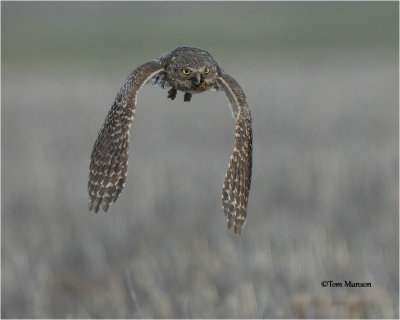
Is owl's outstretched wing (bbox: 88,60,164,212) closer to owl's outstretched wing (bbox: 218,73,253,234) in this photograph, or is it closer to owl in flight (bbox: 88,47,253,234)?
owl in flight (bbox: 88,47,253,234)

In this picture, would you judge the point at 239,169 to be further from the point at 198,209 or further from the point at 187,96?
the point at 198,209

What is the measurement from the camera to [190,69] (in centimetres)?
88

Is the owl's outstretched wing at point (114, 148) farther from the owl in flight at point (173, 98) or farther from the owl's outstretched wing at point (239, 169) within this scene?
the owl's outstretched wing at point (239, 169)

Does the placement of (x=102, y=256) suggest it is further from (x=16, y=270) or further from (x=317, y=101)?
(x=317, y=101)

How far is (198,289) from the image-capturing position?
4.77 metres

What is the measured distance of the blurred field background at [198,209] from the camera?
439 centimetres

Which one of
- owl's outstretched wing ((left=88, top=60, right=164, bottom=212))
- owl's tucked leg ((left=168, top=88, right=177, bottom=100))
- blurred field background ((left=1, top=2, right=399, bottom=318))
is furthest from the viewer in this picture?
blurred field background ((left=1, top=2, right=399, bottom=318))

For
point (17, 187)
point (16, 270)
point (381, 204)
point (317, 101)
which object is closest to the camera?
point (16, 270)

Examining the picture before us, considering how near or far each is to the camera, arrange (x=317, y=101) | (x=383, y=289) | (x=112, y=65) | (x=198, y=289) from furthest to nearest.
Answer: (x=112, y=65) → (x=317, y=101) → (x=198, y=289) → (x=383, y=289)

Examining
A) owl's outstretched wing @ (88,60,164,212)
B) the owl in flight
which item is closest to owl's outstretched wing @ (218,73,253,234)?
the owl in flight

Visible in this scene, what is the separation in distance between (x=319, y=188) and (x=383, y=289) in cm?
238

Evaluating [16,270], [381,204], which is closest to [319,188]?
[381,204]

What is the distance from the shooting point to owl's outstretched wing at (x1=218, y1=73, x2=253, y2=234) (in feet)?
2.82

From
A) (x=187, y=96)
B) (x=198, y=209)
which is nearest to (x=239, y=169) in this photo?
(x=187, y=96)
